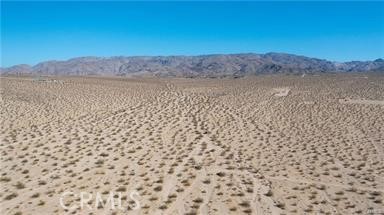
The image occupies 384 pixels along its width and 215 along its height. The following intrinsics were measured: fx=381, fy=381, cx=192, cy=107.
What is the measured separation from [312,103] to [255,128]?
12.6m

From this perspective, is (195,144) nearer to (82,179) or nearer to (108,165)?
(108,165)

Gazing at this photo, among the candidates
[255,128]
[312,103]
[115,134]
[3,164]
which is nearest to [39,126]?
[115,134]

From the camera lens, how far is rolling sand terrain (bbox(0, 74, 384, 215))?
10602 mm

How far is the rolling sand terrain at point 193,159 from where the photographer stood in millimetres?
10602

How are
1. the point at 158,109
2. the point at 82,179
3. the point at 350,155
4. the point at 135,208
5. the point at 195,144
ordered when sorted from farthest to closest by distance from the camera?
the point at 158,109
the point at 195,144
the point at 350,155
the point at 82,179
the point at 135,208

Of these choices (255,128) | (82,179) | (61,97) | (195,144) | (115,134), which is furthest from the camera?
(61,97)

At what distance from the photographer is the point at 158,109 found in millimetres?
26812

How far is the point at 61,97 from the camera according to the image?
31656mm

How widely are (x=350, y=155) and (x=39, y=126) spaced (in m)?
14.9

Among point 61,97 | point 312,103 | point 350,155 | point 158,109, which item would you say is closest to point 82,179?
point 350,155

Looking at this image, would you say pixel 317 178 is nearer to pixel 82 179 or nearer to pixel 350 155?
pixel 350 155

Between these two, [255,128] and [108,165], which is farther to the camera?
[255,128]

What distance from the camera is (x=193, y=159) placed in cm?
1473

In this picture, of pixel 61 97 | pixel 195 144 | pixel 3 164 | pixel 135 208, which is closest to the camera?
pixel 135 208
